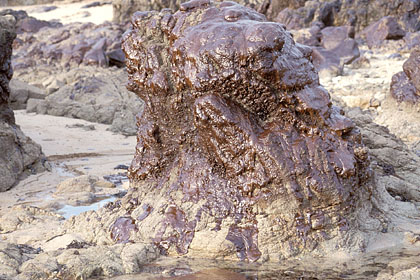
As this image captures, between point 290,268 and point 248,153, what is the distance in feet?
2.40

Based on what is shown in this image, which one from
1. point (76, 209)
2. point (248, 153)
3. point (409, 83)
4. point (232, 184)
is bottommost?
point (76, 209)

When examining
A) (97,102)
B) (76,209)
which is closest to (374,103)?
(97,102)

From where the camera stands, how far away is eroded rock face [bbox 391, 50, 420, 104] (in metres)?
8.66

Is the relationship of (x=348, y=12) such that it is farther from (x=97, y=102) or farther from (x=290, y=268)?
(x=290, y=268)

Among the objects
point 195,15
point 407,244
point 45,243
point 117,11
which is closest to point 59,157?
point 45,243

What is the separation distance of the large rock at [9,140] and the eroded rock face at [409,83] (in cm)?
579

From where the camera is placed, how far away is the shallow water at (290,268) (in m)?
2.91

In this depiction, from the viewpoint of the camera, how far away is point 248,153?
332 cm

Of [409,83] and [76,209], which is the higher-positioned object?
[409,83]

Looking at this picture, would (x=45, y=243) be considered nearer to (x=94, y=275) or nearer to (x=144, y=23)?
(x=94, y=275)

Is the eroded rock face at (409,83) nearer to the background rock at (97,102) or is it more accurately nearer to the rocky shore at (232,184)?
the rocky shore at (232,184)

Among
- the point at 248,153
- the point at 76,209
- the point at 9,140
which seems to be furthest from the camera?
the point at 9,140

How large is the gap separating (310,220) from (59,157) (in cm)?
491

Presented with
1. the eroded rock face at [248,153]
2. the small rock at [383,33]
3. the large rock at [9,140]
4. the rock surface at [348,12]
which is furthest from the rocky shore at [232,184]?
the rock surface at [348,12]
